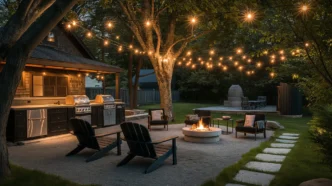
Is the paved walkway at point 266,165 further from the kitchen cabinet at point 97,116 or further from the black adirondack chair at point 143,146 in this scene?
the kitchen cabinet at point 97,116

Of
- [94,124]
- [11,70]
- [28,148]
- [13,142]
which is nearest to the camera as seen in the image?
[11,70]

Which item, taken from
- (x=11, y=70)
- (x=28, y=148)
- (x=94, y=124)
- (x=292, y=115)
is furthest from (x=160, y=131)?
(x=292, y=115)

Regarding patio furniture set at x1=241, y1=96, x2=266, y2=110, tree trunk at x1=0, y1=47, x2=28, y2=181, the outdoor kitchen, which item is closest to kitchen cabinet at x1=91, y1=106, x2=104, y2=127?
the outdoor kitchen

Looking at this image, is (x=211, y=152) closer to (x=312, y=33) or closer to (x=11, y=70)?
(x=312, y=33)

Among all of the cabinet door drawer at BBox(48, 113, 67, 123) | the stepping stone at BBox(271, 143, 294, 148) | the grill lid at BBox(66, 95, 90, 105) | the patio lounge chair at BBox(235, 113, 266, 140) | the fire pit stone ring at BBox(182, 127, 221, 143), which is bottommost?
the stepping stone at BBox(271, 143, 294, 148)

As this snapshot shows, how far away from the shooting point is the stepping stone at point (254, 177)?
4.55 metres

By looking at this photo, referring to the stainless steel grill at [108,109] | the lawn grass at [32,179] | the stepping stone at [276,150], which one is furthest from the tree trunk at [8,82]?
the stainless steel grill at [108,109]

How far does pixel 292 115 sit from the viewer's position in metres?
15.9

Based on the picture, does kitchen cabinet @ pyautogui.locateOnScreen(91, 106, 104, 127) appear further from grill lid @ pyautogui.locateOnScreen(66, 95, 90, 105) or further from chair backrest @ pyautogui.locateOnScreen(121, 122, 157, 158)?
chair backrest @ pyautogui.locateOnScreen(121, 122, 157, 158)

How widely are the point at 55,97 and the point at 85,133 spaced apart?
665cm

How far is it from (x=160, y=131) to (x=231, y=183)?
20.0 feet

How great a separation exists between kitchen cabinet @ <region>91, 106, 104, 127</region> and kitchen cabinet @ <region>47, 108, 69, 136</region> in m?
1.45

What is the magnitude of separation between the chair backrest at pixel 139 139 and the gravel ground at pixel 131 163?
344 millimetres

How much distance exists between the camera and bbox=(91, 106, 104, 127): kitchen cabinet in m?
11.2
